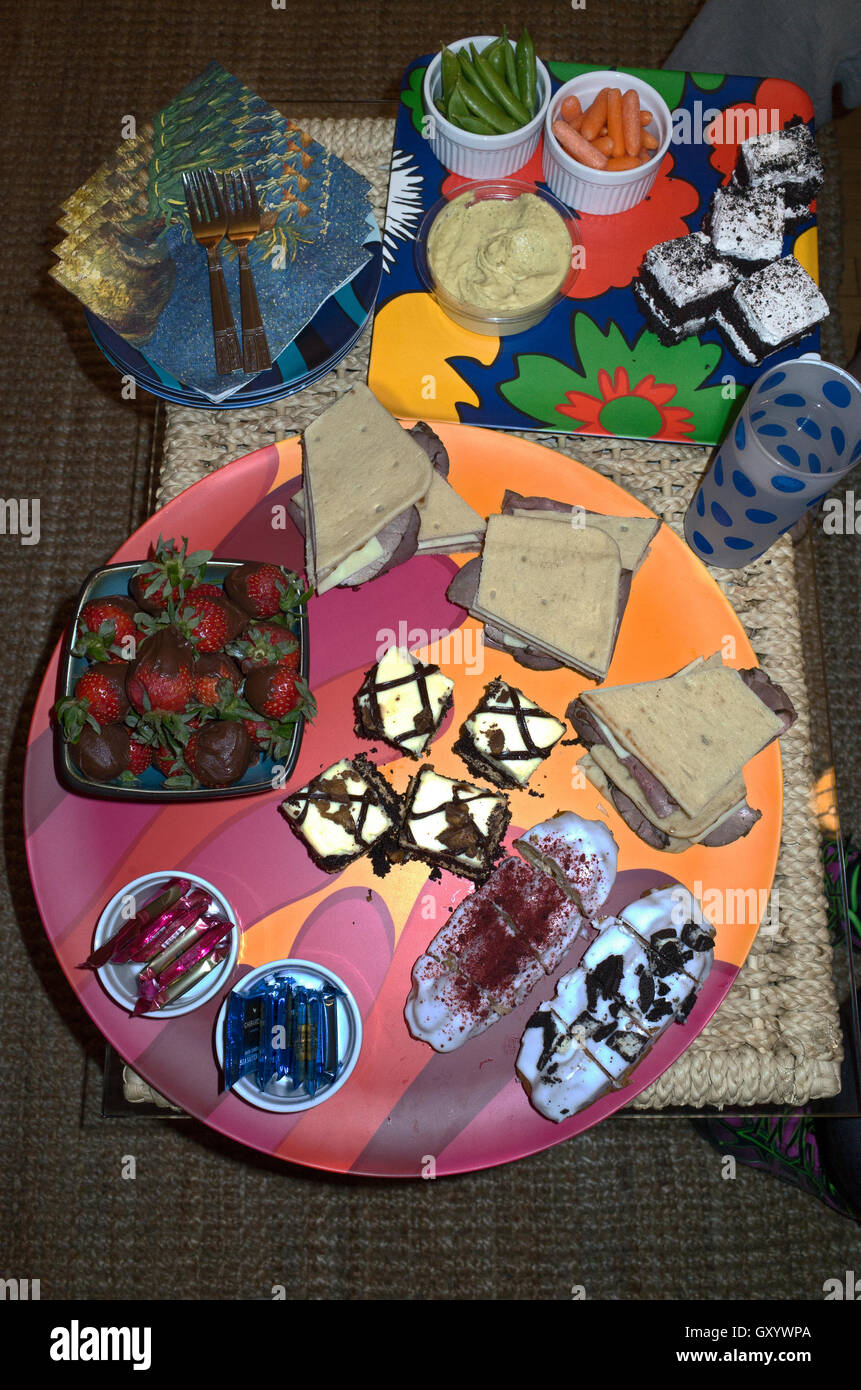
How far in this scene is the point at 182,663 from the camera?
5.49ft

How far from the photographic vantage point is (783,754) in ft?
6.66

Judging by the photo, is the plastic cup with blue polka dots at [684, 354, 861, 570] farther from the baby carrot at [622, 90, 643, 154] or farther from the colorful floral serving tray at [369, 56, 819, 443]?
the baby carrot at [622, 90, 643, 154]

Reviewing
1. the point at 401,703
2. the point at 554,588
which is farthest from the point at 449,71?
the point at 401,703

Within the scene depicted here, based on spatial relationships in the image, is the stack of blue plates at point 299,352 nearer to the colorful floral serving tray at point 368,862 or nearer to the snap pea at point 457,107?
the colorful floral serving tray at point 368,862

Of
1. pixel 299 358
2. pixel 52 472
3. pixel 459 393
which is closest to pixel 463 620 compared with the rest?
pixel 459 393

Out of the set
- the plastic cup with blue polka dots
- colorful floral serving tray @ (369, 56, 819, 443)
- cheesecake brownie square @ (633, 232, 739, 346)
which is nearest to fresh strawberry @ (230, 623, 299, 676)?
colorful floral serving tray @ (369, 56, 819, 443)

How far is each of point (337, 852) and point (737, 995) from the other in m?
0.84

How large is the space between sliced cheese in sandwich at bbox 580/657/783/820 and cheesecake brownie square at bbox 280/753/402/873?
0.44m

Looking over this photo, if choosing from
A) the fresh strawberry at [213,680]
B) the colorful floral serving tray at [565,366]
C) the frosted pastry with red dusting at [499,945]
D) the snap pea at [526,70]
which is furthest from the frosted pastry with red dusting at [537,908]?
the snap pea at [526,70]

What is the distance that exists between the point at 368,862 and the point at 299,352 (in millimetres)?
→ 1051

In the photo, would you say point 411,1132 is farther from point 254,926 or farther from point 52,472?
point 52,472

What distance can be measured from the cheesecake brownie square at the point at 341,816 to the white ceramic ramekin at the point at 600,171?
136cm

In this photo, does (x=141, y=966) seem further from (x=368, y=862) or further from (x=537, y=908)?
(x=537, y=908)

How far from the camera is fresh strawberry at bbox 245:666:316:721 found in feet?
5.55
